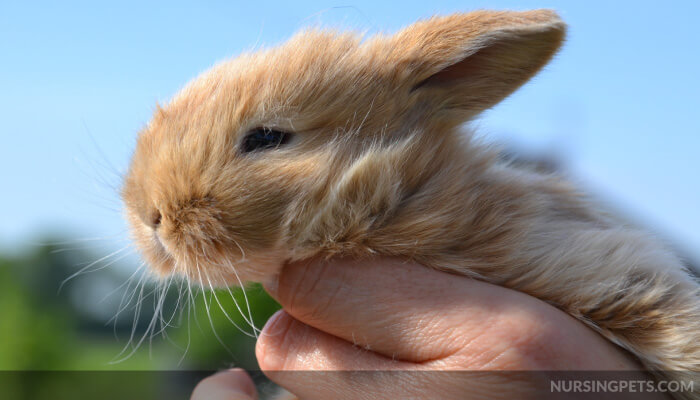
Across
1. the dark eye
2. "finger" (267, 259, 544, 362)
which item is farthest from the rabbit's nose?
"finger" (267, 259, 544, 362)

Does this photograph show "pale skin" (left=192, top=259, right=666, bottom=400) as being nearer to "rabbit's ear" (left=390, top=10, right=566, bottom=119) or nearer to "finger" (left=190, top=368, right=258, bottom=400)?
"finger" (left=190, top=368, right=258, bottom=400)

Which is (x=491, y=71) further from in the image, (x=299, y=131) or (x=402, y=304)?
(x=402, y=304)

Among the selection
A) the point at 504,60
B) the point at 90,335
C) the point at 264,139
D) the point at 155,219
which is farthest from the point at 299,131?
the point at 90,335

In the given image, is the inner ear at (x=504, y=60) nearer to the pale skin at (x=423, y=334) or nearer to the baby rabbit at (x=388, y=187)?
the baby rabbit at (x=388, y=187)

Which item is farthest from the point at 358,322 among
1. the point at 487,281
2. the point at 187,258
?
the point at 187,258

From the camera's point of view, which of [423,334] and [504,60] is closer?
[423,334]

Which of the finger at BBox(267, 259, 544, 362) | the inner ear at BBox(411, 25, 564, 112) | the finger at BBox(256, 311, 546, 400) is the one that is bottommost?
the finger at BBox(256, 311, 546, 400)
